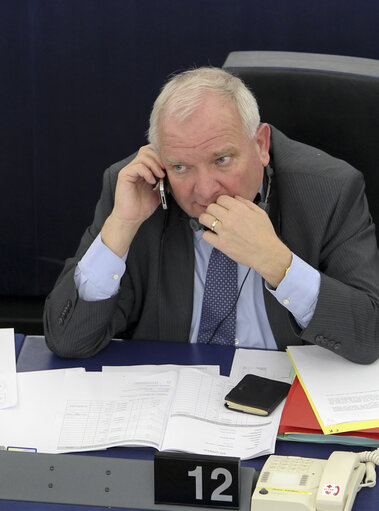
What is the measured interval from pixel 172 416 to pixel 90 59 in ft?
7.31

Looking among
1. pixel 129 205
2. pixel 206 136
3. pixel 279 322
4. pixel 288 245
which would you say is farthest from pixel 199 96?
pixel 279 322

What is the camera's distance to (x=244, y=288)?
7.98 ft

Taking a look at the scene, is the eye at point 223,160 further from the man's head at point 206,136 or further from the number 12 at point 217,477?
the number 12 at point 217,477

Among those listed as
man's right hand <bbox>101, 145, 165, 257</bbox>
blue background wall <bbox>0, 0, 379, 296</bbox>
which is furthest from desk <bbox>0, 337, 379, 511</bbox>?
blue background wall <bbox>0, 0, 379, 296</bbox>

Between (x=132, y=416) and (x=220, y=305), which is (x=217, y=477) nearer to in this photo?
(x=132, y=416)

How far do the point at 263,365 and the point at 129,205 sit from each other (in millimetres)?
540

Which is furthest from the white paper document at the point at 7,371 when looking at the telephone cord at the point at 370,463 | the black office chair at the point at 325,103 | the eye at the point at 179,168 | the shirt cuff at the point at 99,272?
the black office chair at the point at 325,103

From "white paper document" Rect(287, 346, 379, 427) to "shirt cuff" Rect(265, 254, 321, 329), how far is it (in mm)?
90

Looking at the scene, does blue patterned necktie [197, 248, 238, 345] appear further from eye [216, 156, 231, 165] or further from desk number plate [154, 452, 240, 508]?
desk number plate [154, 452, 240, 508]

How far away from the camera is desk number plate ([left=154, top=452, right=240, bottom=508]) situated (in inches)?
65.5

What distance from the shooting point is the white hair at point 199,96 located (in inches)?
87.5

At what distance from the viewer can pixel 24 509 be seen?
1715 millimetres

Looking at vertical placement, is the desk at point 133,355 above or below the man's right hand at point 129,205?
below

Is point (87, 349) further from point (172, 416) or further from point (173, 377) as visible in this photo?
point (172, 416)
